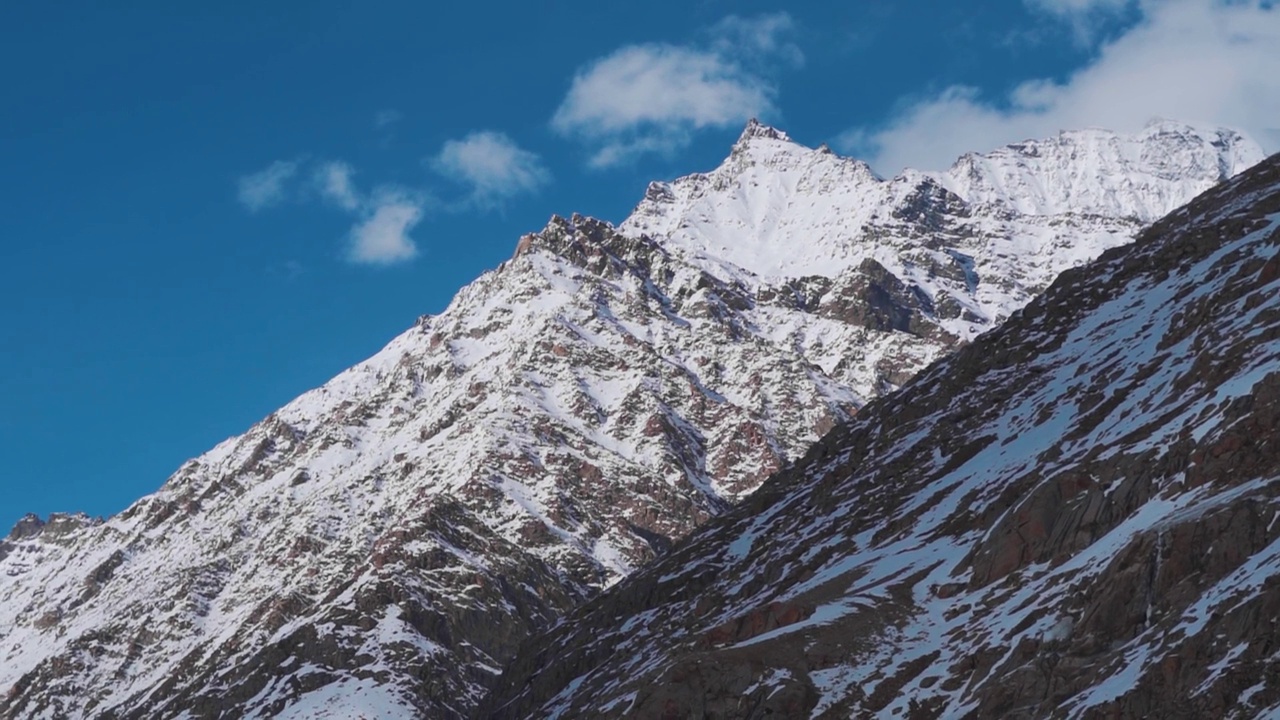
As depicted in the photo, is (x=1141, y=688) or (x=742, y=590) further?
(x=742, y=590)

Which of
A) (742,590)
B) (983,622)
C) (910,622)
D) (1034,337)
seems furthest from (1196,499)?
(1034,337)

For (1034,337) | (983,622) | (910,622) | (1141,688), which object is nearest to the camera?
(1141,688)

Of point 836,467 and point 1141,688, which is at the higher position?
point 836,467

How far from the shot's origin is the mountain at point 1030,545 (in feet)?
267

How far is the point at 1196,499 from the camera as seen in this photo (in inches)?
3533

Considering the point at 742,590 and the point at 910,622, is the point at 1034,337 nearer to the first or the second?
the point at 742,590

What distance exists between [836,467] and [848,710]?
227 ft

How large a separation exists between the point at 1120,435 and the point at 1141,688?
36210 mm

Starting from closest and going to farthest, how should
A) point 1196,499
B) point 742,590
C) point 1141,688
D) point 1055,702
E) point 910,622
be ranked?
point 1141,688
point 1055,702
point 1196,499
point 910,622
point 742,590

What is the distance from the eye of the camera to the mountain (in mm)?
81438

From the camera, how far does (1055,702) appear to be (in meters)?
81.5

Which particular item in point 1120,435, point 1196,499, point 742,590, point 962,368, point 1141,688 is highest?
point 962,368

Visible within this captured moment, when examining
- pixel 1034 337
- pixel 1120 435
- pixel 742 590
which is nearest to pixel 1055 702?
pixel 1120 435

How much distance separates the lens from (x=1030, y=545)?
102625mm
